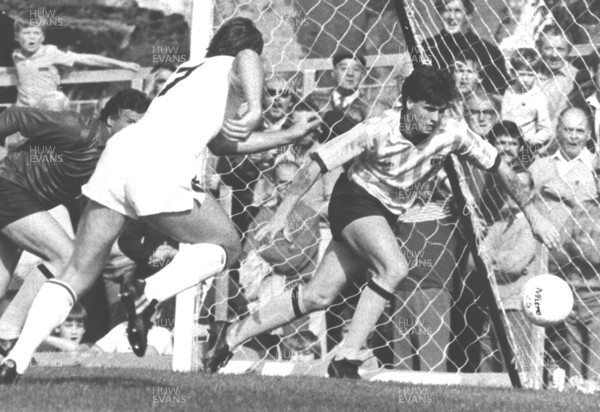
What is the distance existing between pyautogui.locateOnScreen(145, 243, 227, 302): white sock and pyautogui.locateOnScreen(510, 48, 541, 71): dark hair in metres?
3.98

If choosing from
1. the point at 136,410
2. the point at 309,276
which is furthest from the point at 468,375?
the point at 136,410

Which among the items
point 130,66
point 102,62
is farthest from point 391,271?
point 102,62

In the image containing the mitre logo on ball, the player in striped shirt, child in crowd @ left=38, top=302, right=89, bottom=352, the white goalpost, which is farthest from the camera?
child in crowd @ left=38, top=302, right=89, bottom=352

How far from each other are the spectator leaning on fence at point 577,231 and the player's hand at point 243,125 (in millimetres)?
3402

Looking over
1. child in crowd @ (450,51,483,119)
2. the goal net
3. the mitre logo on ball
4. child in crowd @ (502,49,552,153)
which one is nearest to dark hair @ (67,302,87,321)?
the goal net

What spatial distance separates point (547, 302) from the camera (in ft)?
23.2

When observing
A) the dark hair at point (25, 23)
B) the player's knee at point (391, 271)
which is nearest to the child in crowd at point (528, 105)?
the player's knee at point (391, 271)

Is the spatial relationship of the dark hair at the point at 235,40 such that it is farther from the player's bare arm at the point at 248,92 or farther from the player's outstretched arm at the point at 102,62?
the player's outstretched arm at the point at 102,62

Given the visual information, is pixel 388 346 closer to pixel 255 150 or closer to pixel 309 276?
pixel 309 276

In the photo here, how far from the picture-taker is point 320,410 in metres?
5.61

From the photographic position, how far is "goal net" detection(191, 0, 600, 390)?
333 inches

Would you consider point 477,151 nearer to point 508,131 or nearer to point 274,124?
point 508,131

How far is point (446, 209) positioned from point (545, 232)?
1.58 m

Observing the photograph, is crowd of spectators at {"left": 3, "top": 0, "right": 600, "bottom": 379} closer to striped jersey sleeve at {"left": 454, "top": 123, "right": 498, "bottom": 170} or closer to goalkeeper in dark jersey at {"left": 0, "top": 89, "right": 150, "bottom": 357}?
striped jersey sleeve at {"left": 454, "top": 123, "right": 498, "bottom": 170}
